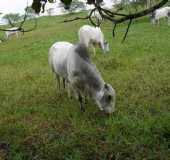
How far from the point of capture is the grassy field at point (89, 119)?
6.43 meters

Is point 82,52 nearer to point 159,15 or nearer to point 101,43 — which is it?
point 101,43

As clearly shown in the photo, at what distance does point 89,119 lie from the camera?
26.7 ft

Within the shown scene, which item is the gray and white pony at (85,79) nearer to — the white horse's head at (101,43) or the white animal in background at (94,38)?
the white animal in background at (94,38)

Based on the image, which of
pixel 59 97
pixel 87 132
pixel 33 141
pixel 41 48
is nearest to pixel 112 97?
pixel 87 132

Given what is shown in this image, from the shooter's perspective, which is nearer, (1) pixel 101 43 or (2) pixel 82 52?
(2) pixel 82 52

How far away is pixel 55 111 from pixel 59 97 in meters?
1.50

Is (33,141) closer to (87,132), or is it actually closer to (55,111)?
(87,132)

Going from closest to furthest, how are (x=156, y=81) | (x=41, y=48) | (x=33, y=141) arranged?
(x=33, y=141) < (x=156, y=81) < (x=41, y=48)

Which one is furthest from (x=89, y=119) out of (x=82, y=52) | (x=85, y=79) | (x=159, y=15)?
(x=159, y=15)

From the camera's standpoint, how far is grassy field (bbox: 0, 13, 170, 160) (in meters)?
6.43

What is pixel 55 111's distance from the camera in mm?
8922

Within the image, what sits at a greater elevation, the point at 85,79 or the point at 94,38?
the point at 85,79

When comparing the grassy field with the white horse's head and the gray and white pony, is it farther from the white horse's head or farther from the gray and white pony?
the white horse's head

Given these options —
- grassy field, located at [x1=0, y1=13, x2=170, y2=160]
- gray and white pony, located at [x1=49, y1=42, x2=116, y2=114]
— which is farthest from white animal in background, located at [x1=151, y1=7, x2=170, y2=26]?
gray and white pony, located at [x1=49, y1=42, x2=116, y2=114]
